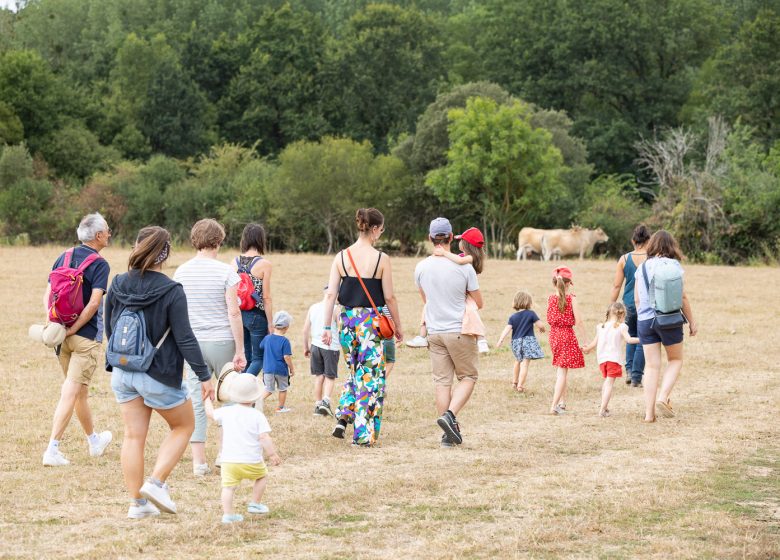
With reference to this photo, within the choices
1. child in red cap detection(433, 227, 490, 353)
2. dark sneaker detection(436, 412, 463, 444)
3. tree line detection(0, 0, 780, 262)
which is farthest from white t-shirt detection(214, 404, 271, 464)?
tree line detection(0, 0, 780, 262)

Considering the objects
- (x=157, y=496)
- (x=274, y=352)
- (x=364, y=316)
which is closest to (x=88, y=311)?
(x=157, y=496)

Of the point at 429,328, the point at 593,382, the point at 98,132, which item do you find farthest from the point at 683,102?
the point at 429,328

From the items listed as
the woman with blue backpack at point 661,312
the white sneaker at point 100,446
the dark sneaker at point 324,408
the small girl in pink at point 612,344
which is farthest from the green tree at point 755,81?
the white sneaker at point 100,446

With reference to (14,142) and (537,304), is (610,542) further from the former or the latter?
(14,142)

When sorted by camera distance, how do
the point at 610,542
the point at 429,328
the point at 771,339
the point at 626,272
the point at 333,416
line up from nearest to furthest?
1. the point at 610,542
2. the point at 429,328
3. the point at 333,416
4. the point at 626,272
5. the point at 771,339

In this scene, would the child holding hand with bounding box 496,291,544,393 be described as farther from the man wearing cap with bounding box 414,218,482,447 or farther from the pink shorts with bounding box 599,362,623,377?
the man wearing cap with bounding box 414,218,482,447

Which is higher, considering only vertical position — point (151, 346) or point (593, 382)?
point (151, 346)

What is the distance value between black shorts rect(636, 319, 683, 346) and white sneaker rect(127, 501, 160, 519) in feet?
20.0

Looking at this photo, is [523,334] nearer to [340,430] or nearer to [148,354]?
[340,430]

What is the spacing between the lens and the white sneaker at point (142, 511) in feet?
23.4

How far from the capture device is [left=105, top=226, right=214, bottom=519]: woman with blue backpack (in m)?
6.96

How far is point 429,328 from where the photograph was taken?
10078 mm

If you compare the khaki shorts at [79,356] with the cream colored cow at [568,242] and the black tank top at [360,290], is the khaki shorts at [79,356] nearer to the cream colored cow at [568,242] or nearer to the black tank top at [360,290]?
the black tank top at [360,290]

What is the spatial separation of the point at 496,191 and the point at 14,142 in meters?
29.7
